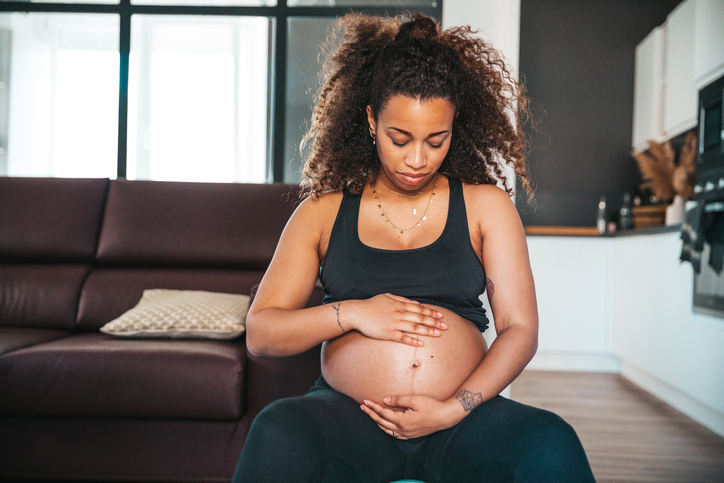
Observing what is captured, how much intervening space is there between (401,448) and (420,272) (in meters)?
0.33

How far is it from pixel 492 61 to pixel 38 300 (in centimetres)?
193

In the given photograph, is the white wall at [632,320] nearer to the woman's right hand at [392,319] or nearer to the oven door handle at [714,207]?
the oven door handle at [714,207]

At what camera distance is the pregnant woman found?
83 centimetres

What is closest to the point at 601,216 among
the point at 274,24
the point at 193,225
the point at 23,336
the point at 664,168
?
the point at 664,168

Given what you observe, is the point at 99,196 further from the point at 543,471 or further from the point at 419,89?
the point at 543,471

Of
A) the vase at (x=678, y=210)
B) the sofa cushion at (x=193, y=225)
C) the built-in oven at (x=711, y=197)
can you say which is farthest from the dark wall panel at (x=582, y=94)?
the sofa cushion at (x=193, y=225)

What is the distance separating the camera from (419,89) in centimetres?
108

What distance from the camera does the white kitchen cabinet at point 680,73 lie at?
133 inches

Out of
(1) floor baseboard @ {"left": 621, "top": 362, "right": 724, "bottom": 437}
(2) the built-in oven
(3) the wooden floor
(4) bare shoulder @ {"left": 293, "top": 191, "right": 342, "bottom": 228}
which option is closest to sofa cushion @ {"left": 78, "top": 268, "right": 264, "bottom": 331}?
(4) bare shoulder @ {"left": 293, "top": 191, "right": 342, "bottom": 228}

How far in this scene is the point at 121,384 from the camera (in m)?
1.57

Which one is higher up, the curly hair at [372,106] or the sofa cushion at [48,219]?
the curly hair at [372,106]

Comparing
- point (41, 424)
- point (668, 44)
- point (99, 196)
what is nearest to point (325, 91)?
point (41, 424)

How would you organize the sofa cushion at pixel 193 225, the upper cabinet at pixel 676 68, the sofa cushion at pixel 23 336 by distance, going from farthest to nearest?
the upper cabinet at pixel 676 68 < the sofa cushion at pixel 193 225 < the sofa cushion at pixel 23 336

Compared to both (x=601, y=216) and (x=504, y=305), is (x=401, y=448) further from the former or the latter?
(x=601, y=216)
